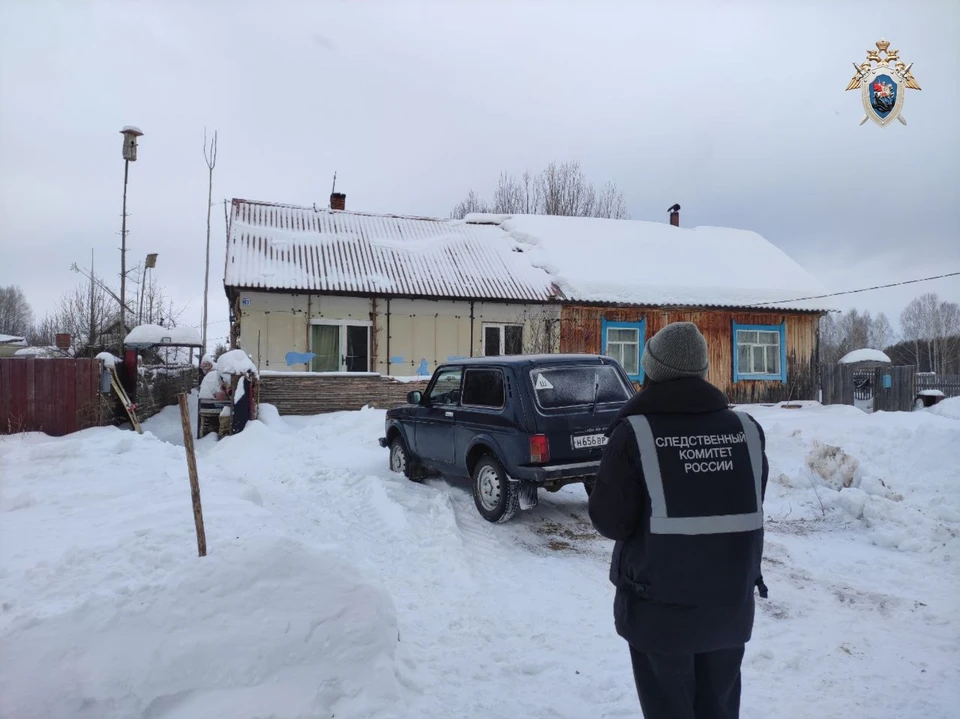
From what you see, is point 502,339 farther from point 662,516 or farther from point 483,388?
point 662,516

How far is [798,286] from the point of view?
20.2 metres

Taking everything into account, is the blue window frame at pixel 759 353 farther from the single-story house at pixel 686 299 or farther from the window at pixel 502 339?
the window at pixel 502 339

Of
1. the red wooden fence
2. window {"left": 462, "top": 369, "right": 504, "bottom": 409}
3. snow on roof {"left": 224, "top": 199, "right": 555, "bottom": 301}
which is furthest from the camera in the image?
snow on roof {"left": 224, "top": 199, "right": 555, "bottom": 301}

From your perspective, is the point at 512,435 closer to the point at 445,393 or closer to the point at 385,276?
the point at 445,393

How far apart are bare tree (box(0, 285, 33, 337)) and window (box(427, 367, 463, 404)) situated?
50835 millimetres

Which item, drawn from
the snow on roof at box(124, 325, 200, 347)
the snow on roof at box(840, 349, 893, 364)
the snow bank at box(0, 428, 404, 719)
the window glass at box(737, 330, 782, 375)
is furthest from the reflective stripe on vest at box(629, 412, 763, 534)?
the snow on roof at box(840, 349, 893, 364)

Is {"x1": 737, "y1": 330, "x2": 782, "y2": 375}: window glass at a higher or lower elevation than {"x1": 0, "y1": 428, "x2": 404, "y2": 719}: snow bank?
higher

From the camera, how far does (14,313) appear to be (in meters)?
51.7

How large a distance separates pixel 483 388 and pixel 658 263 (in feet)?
48.1

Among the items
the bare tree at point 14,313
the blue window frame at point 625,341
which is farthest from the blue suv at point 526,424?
the bare tree at point 14,313

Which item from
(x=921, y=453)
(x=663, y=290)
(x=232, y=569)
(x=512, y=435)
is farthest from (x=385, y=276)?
(x=232, y=569)

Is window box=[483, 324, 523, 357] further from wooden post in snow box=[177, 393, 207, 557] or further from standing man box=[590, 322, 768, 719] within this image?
standing man box=[590, 322, 768, 719]

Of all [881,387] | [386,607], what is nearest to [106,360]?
[386,607]

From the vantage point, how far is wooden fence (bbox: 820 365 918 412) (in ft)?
58.1
